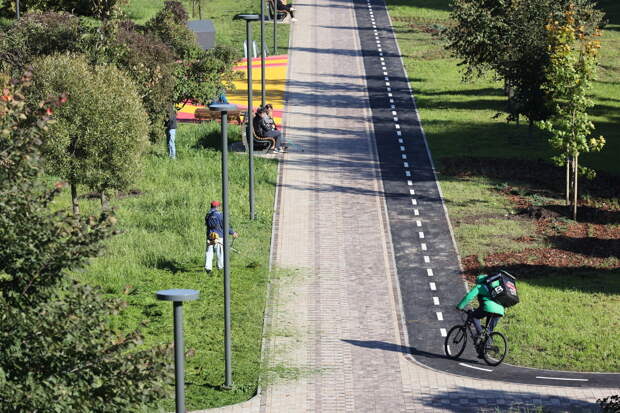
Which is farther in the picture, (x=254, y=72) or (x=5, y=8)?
(x=5, y=8)

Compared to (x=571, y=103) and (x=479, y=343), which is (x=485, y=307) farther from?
(x=571, y=103)

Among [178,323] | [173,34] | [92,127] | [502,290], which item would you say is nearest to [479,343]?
[502,290]

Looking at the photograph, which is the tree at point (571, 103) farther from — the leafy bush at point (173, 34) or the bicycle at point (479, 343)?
the leafy bush at point (173, 34)

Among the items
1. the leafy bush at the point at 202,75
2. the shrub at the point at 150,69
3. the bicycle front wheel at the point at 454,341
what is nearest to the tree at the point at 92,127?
the shrub at the point at 150,69

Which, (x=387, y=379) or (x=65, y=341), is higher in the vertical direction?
(x=65, y=341)

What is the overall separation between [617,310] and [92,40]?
1772cm

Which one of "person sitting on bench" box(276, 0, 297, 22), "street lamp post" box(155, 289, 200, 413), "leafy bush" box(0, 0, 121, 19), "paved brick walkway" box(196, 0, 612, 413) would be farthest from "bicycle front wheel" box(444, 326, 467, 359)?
"person sitting on bench" box(276, 0, 297, 22)

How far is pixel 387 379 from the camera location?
2214 cm

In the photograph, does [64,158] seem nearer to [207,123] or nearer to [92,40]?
[92,40]

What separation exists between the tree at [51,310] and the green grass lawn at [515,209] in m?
11.3

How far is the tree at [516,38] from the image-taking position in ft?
124

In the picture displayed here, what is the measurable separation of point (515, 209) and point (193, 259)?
1020 cm

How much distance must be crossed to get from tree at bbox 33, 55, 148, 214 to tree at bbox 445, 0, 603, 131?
13076 mm

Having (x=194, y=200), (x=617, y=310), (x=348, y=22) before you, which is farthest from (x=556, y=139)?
(x=348, y=22)
